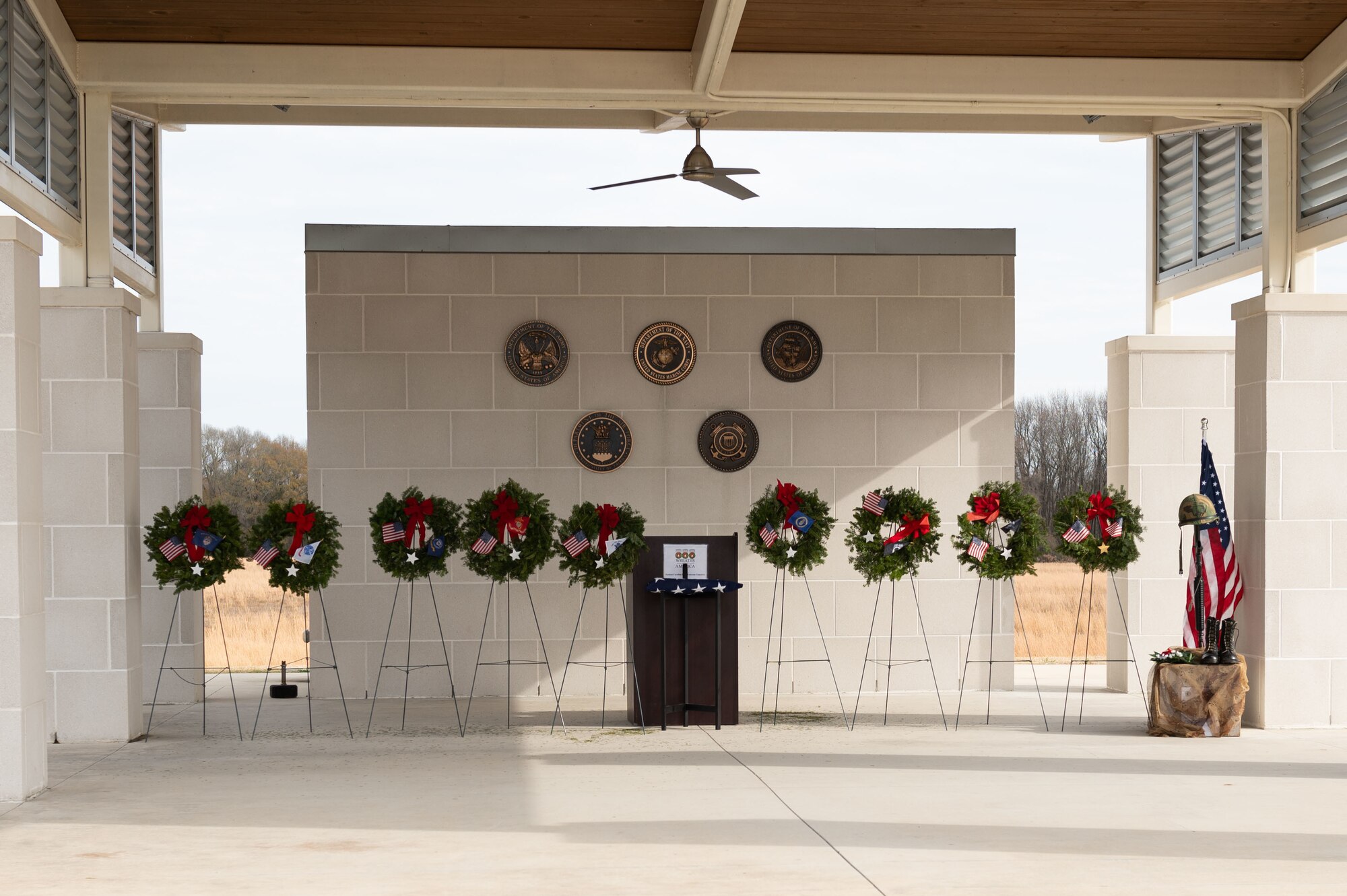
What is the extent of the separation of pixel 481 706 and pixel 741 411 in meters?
2.99

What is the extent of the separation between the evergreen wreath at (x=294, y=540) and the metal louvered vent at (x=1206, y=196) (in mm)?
6766

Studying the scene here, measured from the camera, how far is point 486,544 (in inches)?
353

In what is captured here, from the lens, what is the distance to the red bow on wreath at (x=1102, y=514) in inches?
358

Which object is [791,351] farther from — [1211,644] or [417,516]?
[1211,644]

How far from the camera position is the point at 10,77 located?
7762mm

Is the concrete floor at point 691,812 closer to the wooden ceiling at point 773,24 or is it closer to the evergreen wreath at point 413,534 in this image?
the evergreen wreath at point 413,534

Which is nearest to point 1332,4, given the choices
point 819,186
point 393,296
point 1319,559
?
point 1319,559

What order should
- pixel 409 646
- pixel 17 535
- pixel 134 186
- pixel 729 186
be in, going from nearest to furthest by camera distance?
pixel 17 535
pixel 729 186
pixel 134 186
pixel 409 646

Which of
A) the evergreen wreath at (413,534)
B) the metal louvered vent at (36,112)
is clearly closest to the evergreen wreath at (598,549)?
the evergreen wreath at (413,534)

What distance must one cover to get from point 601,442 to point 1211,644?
15.1ft

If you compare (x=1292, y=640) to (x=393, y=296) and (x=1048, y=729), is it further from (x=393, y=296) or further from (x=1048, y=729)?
(x=393, y=296)

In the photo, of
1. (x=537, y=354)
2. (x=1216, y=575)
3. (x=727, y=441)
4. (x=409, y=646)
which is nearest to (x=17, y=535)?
(x=409, y=646)

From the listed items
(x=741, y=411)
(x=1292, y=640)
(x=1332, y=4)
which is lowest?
(x=1292, y=640)

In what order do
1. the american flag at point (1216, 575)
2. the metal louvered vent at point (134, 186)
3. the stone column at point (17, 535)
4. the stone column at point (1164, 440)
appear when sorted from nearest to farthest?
the stone column at point (17, 535)
the american flag at point (1216, 575)
the metal louvered vent at point (134, 186)
the stone column at point (1164, 440)
